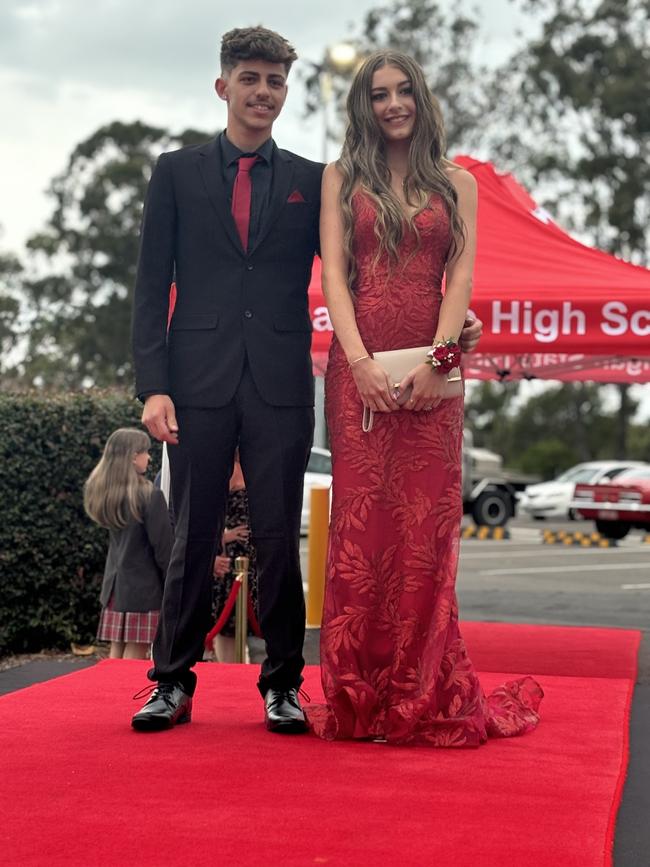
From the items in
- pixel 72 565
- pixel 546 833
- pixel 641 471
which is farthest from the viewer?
pixel 641 471

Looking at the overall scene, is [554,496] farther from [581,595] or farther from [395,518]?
[395,518]

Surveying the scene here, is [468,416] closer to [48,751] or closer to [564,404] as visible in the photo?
[564,404]

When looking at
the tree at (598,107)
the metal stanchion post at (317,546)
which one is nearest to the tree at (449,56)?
the tree at (598,107)

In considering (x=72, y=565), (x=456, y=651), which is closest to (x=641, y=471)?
(x=72, y=565)

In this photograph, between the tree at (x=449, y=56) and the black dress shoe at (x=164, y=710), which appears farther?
the tree at (x=449, y=56)

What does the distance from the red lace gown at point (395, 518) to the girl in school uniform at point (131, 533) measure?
239cm

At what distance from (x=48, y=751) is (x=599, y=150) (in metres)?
33.2

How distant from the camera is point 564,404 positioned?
5403 cm

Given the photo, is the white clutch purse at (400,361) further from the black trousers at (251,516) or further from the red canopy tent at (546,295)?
the red canopy tent at (546,295)

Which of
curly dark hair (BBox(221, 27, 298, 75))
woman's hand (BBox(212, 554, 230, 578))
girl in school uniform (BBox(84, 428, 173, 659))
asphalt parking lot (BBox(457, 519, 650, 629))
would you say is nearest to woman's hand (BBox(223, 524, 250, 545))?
woman's hand (BBox(212, 554, 230, 578))

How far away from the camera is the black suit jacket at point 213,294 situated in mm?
4270

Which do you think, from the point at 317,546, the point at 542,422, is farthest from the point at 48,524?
the point at 542,422

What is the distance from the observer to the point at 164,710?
427cm

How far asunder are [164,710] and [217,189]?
5.39 ft
